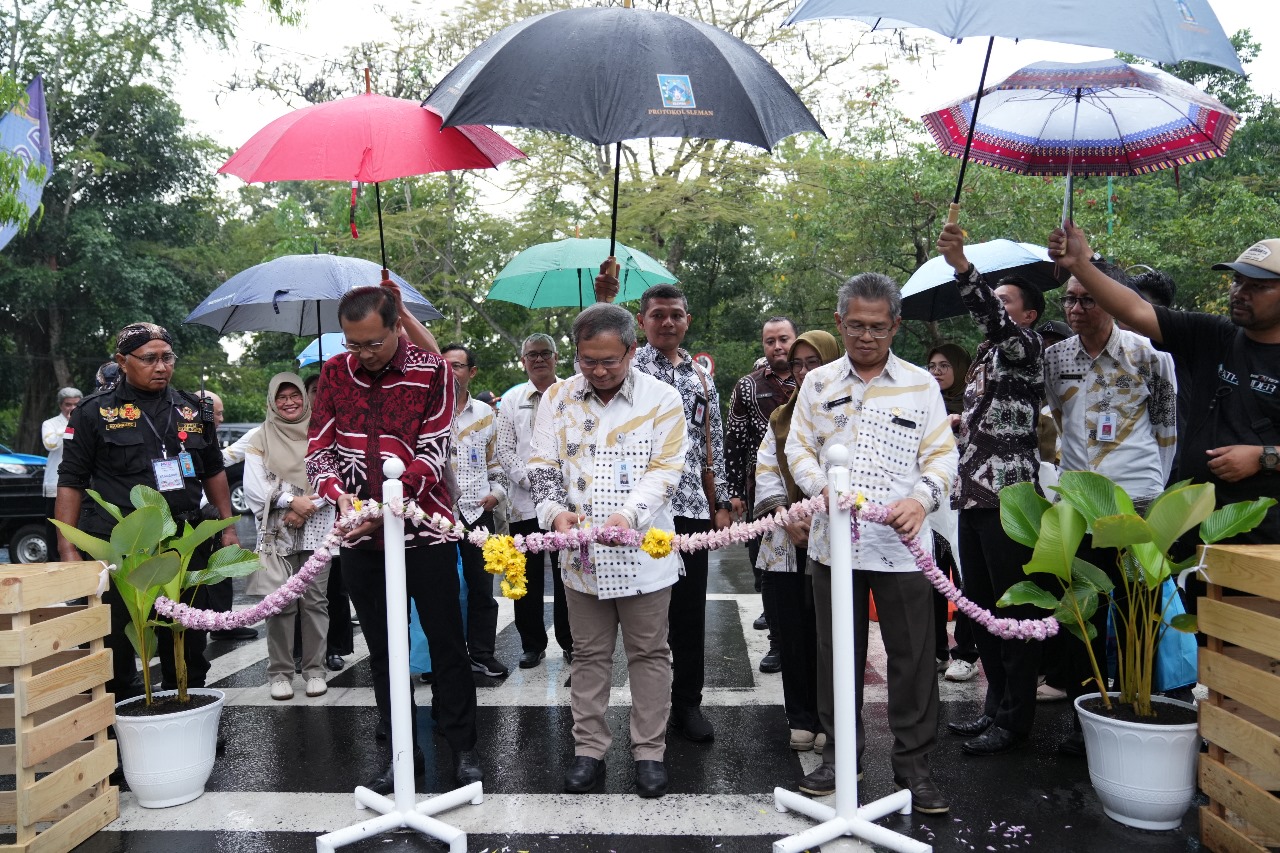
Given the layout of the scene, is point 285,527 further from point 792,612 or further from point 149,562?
point 792,612

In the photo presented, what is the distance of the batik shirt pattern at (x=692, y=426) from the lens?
15.0ft

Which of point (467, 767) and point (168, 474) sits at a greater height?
point (168, 474)

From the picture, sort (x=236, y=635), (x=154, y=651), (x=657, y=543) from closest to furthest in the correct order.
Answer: (x=657, y=543)
(x=154, y=651)
(x=236, y=635)

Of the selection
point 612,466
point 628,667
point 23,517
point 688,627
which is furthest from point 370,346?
point 23,517

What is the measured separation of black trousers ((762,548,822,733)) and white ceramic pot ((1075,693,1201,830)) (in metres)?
1.22

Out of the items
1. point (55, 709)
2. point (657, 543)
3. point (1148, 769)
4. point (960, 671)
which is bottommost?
point (960, 671)

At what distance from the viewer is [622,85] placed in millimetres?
3740

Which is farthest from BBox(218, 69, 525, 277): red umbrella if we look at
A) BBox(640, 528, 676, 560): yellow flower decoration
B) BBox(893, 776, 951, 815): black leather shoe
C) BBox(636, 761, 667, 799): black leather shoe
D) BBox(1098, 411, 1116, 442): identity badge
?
BBox(893, 776, 951, 815): black leather shoe

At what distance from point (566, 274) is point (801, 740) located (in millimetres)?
4172

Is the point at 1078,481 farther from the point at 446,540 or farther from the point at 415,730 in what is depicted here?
the point at 415,730

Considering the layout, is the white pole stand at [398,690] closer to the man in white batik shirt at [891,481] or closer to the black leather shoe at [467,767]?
the black leather shoe at [467,767]

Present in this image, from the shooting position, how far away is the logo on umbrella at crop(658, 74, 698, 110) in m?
3.69

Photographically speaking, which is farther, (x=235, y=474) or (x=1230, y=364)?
(x=235, y=474)

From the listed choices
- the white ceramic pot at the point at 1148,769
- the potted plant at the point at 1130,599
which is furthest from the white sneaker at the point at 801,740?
the white ceramic pot at the point at 1148,769
